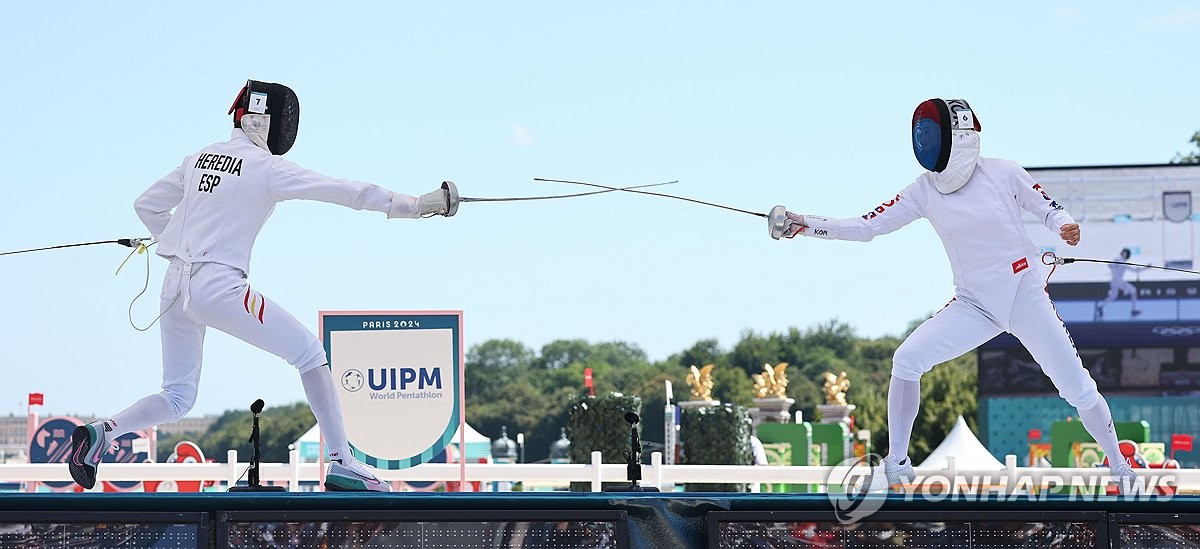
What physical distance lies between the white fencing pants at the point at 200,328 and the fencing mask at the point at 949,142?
9.76 ft

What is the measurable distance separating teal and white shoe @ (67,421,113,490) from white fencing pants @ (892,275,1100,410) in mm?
3534

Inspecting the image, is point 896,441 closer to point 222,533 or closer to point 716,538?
point 716,538

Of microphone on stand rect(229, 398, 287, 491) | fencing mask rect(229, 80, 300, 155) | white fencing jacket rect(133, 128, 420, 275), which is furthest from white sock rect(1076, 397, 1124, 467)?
fencing mask rect(229, 80, 300, 155)

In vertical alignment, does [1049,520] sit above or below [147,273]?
below

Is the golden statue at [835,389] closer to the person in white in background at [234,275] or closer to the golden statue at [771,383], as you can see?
the golden statue at [771,383]

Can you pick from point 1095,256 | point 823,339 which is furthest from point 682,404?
point 823,339

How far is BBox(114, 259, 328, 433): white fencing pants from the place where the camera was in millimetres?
6070

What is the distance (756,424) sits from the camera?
2639 cm

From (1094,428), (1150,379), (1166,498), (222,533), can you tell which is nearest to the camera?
(222,533)

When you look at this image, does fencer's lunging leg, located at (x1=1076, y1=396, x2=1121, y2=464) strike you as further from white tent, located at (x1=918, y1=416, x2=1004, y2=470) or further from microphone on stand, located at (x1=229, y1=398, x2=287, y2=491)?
white tent, located at (x1=918, y1=416, x2=1004, y2=470)

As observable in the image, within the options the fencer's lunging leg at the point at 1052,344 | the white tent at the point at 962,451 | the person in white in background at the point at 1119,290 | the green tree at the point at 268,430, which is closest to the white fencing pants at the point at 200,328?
the fencer's lunging leg at the point at 1052,344

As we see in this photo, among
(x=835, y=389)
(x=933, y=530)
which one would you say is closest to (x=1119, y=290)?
(x=835, y=389)

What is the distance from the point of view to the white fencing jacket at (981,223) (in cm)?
663

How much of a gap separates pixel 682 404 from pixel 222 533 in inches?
710
